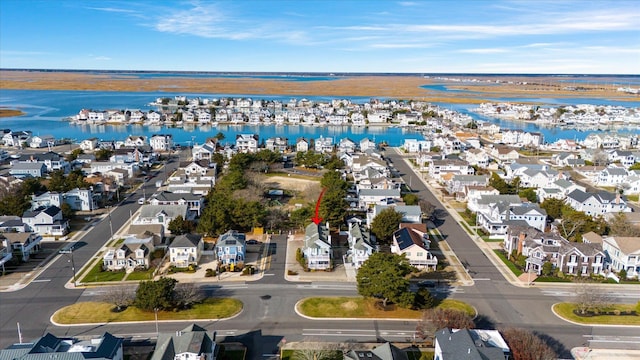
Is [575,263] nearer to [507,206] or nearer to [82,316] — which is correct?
[507,206]

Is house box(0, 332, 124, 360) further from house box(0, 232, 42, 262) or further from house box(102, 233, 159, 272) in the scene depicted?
house box(0, 232, 42, 262)

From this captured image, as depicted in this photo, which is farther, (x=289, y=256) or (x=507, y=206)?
(x=507, y=206)

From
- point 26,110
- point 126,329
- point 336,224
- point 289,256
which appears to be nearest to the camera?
point 126,329

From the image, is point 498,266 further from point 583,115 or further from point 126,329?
point 583,115

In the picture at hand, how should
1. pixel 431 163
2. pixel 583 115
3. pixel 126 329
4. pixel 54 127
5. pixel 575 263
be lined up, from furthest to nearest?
pixel 583 115, pixel 54 127, pixel 431 163, pixel 575 263, pixel 126 329

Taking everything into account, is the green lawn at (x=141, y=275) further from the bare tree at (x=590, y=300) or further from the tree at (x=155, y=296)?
the bare tree at (x=590, y=300)

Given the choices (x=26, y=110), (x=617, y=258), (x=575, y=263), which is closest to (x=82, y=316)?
(x=575, y=263)

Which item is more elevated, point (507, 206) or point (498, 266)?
point (507, 206)
